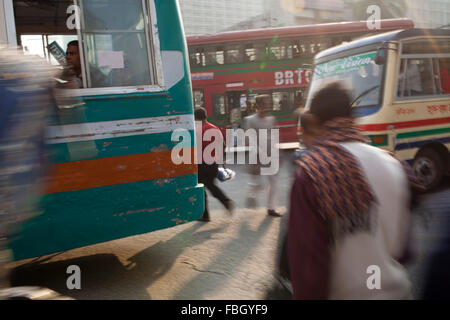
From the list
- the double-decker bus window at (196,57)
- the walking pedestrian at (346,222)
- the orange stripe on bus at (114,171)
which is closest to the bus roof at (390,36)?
the orange stripe on bus at (114,171)

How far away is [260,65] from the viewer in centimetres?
1423

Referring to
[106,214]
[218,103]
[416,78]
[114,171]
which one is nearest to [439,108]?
[416,78]

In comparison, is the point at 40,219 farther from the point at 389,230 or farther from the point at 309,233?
the point at 389,230

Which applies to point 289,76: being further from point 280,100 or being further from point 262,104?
point 262,104

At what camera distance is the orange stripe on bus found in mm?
3312

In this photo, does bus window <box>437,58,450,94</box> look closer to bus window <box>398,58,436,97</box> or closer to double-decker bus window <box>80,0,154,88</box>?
bus window <box>398,58,436,97</box>

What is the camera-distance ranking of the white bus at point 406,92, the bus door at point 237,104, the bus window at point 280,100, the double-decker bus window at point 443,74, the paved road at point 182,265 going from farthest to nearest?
the bus door at point 237,104
the bus window at point 280,100
the double-decker bus window at point 443,74
the white bus at point 406,92
the paved road at point 182,265

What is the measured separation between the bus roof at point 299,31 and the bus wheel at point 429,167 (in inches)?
326

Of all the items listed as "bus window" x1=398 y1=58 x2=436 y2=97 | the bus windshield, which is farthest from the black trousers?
"bus window" x1=398 y1=58 x2=436 y2=97

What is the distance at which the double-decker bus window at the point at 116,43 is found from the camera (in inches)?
135

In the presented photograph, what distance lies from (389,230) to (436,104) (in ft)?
20.4

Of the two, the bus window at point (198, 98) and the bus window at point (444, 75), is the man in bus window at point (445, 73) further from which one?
the bus window at point (198, 98)

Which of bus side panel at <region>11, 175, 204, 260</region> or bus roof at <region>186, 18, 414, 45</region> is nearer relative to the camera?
bus side panel at <region>11, 175, 204, 260</region>

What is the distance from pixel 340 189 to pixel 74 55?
317 centimetres
